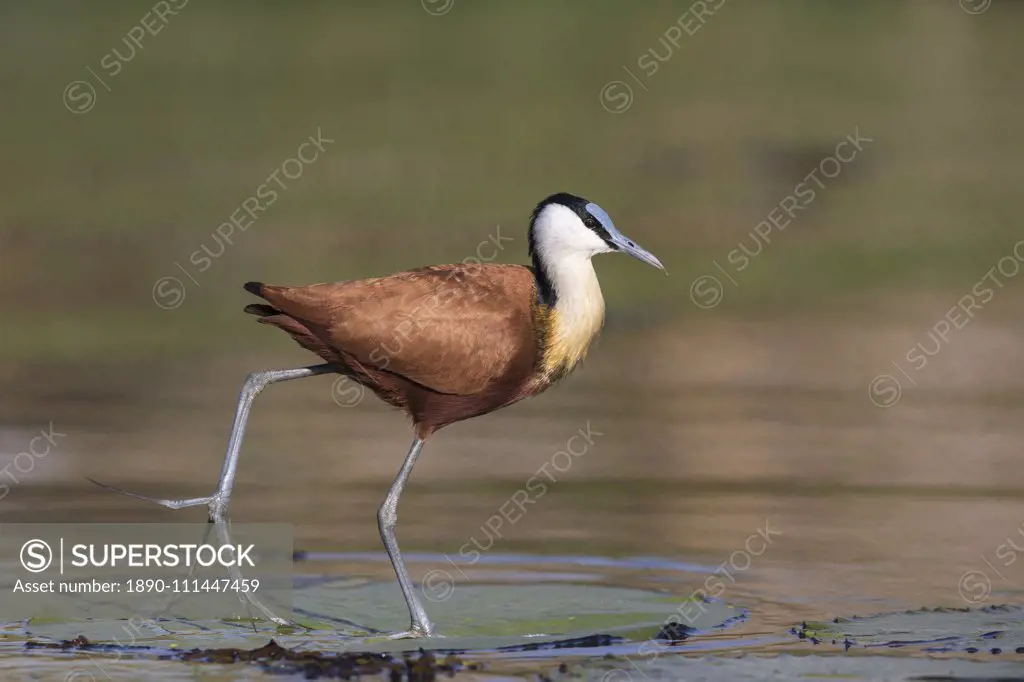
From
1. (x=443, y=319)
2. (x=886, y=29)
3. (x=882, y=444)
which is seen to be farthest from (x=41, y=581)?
(x=886, y=29)

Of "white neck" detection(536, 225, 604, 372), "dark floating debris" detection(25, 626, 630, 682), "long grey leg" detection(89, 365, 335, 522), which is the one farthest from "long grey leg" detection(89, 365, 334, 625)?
"white neck" detection(536, 225, 604, 372)

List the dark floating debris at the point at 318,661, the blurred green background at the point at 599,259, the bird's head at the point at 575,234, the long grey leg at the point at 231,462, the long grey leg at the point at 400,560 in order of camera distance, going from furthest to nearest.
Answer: the blurred green background at the point at 599,259 → the bird's head at the point at 575,234 → the long grey leg at the point at 231,462 → the long grey leg at the point at 400,560 → the dark floating debris at the point at 318,661

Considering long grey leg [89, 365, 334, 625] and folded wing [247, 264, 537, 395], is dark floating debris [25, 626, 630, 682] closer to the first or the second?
long grey leg [89, 365, 334, 625]

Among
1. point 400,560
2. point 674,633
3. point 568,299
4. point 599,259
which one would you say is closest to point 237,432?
point 400,560

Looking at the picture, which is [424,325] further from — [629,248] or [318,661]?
[318,661]

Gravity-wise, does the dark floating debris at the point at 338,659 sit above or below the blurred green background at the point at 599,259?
below

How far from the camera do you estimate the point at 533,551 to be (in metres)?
9.99

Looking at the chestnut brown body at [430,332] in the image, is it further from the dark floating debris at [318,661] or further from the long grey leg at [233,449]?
the dark floating debris at [318,661]

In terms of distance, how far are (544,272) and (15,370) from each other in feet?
21.2

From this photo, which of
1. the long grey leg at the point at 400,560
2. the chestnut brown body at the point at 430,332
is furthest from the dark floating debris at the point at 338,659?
the chestnut brown body at the point at 430,332

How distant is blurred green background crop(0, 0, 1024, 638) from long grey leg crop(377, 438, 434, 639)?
29.0 inches

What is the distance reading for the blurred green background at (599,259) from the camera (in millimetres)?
11234

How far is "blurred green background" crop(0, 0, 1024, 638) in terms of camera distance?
11.2 metres

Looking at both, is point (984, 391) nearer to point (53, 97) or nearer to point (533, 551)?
point (533, 551)
